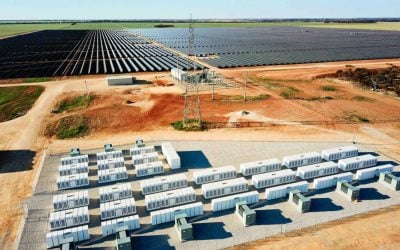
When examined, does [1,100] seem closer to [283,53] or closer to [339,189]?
[339,189]

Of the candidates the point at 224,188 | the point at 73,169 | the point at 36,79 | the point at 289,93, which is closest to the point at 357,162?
the point at 224,188

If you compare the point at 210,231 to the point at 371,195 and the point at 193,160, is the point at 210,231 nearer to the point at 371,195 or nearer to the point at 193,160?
the point at 193,160

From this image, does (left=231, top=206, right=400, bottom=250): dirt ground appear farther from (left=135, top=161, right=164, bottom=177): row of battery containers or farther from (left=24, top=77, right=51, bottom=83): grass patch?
(left=24, top=77, right=51, bottom=83): grass patch

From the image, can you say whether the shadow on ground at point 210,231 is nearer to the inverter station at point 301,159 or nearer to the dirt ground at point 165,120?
the inverter station at point 301,159

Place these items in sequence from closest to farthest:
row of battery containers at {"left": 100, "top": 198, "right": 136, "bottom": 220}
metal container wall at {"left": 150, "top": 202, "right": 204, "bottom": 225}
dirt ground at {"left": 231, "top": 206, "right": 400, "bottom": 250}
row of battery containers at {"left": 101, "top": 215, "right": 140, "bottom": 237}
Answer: dirt ground at {"left": 231, "top": 206, "right": 400, "bottom": 250} → row of battery containers at {"left": 101, "top": 215, "right": 140, "bottom": 237} → metal container wall at {"left": 150, "top": 202, "right": 204, "bottom": 225} → row of battery containers at {"left": 100, "top": 198, "right": 136, "bottom": 220}

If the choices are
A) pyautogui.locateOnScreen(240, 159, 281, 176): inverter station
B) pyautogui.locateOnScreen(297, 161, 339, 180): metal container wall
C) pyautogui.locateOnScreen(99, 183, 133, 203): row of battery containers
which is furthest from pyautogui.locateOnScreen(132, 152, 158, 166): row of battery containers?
A: pyautogui.locateOnScreen(297, 161, 339, 180): metal container wall

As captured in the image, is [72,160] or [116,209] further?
[72,160]
